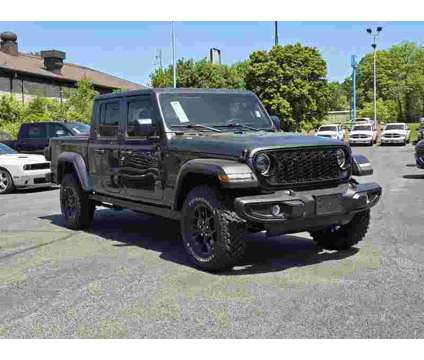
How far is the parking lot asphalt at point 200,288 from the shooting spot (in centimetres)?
416

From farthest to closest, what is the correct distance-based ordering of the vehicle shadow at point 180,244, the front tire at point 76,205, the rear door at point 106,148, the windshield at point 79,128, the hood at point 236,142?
1. the windshield at point 79,128
2. the front tire at point 76,205
3. the rear door at point 106,148
4. the vehicle shadow at point 180,244
5. the hood at point 236,142

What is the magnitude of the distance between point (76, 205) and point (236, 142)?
11.7 ft

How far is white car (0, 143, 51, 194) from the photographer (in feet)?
A: 46.6

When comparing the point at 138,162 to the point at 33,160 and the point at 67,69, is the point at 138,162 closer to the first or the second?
the point at 33,160

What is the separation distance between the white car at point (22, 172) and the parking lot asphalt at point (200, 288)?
6.12m

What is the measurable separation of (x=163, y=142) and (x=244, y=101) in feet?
4.50

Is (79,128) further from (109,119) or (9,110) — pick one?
(9,110)

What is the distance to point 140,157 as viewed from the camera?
696 centimetres

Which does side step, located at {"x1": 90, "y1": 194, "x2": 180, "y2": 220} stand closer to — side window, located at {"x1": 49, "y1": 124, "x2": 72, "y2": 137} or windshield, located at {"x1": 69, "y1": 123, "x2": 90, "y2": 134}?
windshield, located at {"x1": 69, "y1": 123, "x2": 90, "y2": 134}

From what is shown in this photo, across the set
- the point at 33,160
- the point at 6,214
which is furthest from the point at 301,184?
the point at 33,160

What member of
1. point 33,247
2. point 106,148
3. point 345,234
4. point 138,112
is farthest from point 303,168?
point 33,247

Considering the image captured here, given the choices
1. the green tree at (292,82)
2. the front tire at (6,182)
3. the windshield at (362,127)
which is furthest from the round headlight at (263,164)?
the green tree at (292,82)

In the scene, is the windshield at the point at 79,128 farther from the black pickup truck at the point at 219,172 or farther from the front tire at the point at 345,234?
the front tire at the point at 345,234

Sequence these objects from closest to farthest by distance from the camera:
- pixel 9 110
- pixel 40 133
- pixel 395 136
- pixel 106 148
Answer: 1. pixel 106 148
2. pixel 40 133
3. pixel 9 110
4. pixel 395 136
